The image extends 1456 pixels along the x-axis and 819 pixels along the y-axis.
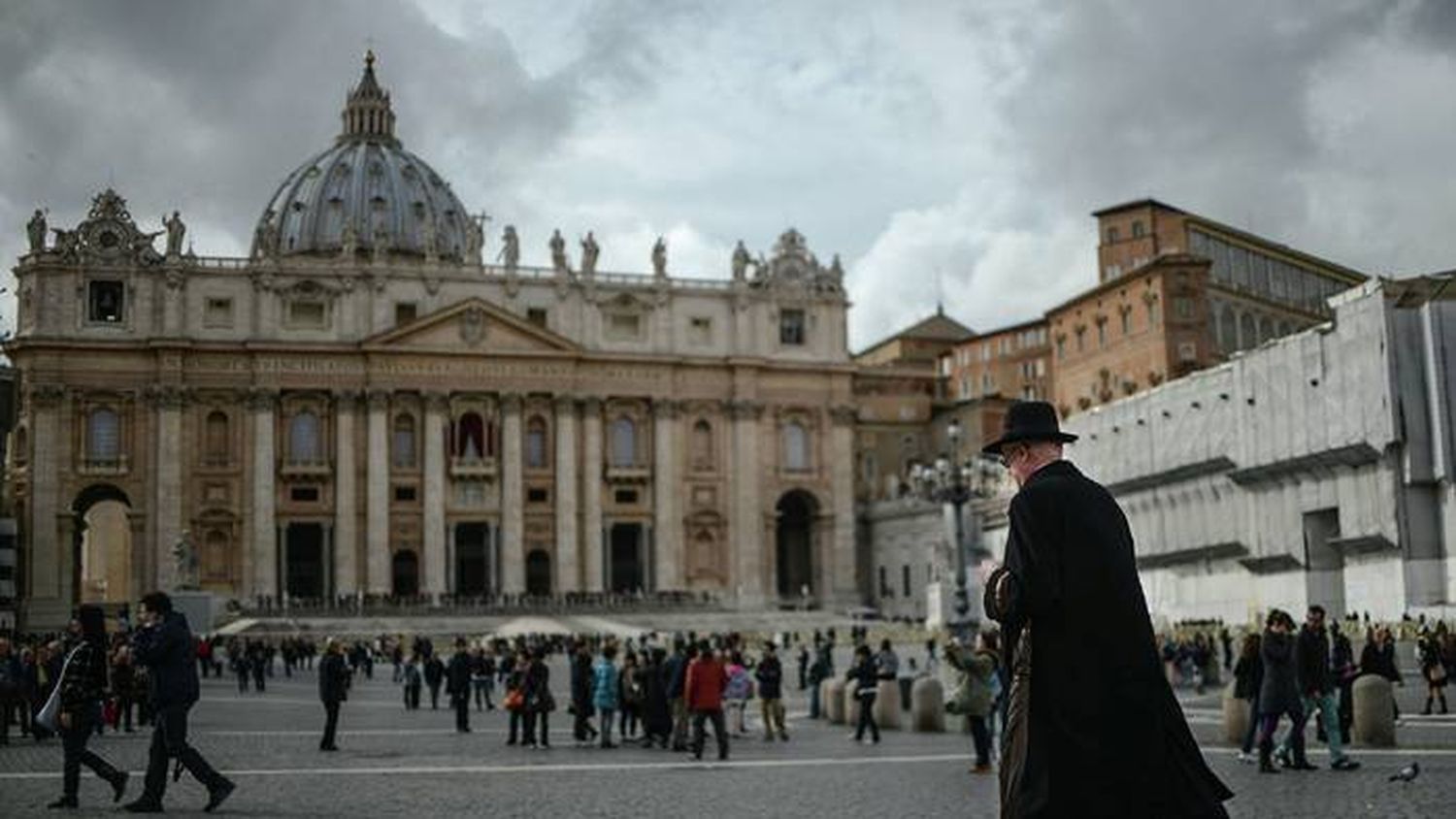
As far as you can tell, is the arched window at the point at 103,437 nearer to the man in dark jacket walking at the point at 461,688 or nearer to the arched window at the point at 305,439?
the arched window at the point at 305,439

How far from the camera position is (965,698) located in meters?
13.9

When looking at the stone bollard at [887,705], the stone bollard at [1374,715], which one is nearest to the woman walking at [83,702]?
the stone bollard at [1374,715]

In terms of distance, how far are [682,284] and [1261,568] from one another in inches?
1392

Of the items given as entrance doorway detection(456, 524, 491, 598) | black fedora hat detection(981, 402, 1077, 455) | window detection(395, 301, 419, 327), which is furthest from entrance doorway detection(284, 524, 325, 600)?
black fedora hat detection(981, 402, 1077, 455)

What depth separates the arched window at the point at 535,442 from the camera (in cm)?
6869

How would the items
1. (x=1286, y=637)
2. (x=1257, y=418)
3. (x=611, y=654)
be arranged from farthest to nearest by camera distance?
1. (x=1257, y=418)
2. (x=611, y=654)
3. (x=1286, y=637)

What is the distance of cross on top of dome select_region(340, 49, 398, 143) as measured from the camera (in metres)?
98.4

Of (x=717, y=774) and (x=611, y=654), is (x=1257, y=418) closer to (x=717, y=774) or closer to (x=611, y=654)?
(x=611, y=654)

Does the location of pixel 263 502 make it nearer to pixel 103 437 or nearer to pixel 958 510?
pixel 103 437

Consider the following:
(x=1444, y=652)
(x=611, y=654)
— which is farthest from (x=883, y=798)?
(x=1444, y=652)

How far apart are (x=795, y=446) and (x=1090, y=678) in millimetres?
68757

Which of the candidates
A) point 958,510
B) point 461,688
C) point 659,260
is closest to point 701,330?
point 659,260

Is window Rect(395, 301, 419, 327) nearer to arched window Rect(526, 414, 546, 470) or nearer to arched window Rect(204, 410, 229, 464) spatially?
arched window Rect(526, 414, 546, 470)

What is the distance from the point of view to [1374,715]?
14914 mm
